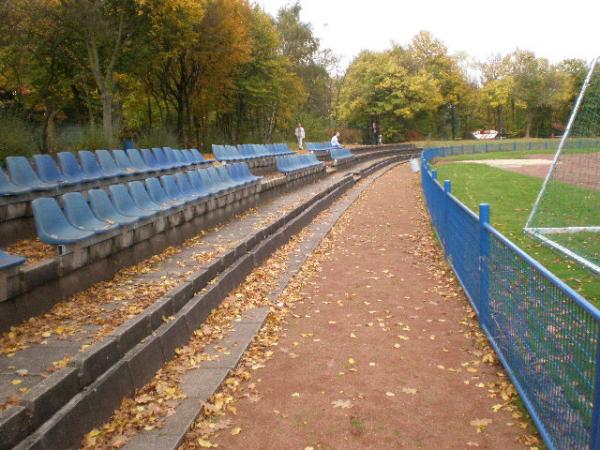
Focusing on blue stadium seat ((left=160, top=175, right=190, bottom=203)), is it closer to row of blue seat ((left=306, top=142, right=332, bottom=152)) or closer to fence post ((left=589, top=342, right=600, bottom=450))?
fence post ((left=589, top=342, right=600, bottom=450))

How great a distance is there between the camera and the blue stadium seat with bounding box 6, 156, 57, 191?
7434 millimetres

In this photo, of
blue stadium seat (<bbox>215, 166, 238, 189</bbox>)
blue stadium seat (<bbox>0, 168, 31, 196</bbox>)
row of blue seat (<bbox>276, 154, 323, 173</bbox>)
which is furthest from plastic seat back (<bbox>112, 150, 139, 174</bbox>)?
row of blue seat (<bbox>276, 154, 323, 173</bbox>)

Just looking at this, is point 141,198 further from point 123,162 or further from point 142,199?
point 123,162

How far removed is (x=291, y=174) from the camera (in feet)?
54.5

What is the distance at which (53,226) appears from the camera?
562cm

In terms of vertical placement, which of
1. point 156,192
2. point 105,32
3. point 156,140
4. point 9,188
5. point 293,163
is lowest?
point 293,163

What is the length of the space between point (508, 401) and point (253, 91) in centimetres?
3190

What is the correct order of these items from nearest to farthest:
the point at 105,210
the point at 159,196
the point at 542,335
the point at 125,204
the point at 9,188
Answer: the point at 542,335, the point at 105,210, the point at 9,188, the point at 125,204, the point at 159,196

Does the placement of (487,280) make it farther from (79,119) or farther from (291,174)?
(79,119)

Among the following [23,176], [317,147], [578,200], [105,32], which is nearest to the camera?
[23,176]

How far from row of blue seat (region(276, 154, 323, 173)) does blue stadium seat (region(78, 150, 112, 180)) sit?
7.07 meters

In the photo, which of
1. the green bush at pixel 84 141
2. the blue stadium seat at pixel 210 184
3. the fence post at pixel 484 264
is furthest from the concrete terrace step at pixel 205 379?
the green bush at pixel 84 141

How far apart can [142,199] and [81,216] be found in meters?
1.64

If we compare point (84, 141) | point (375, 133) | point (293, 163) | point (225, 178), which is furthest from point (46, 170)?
point (375, 133)
